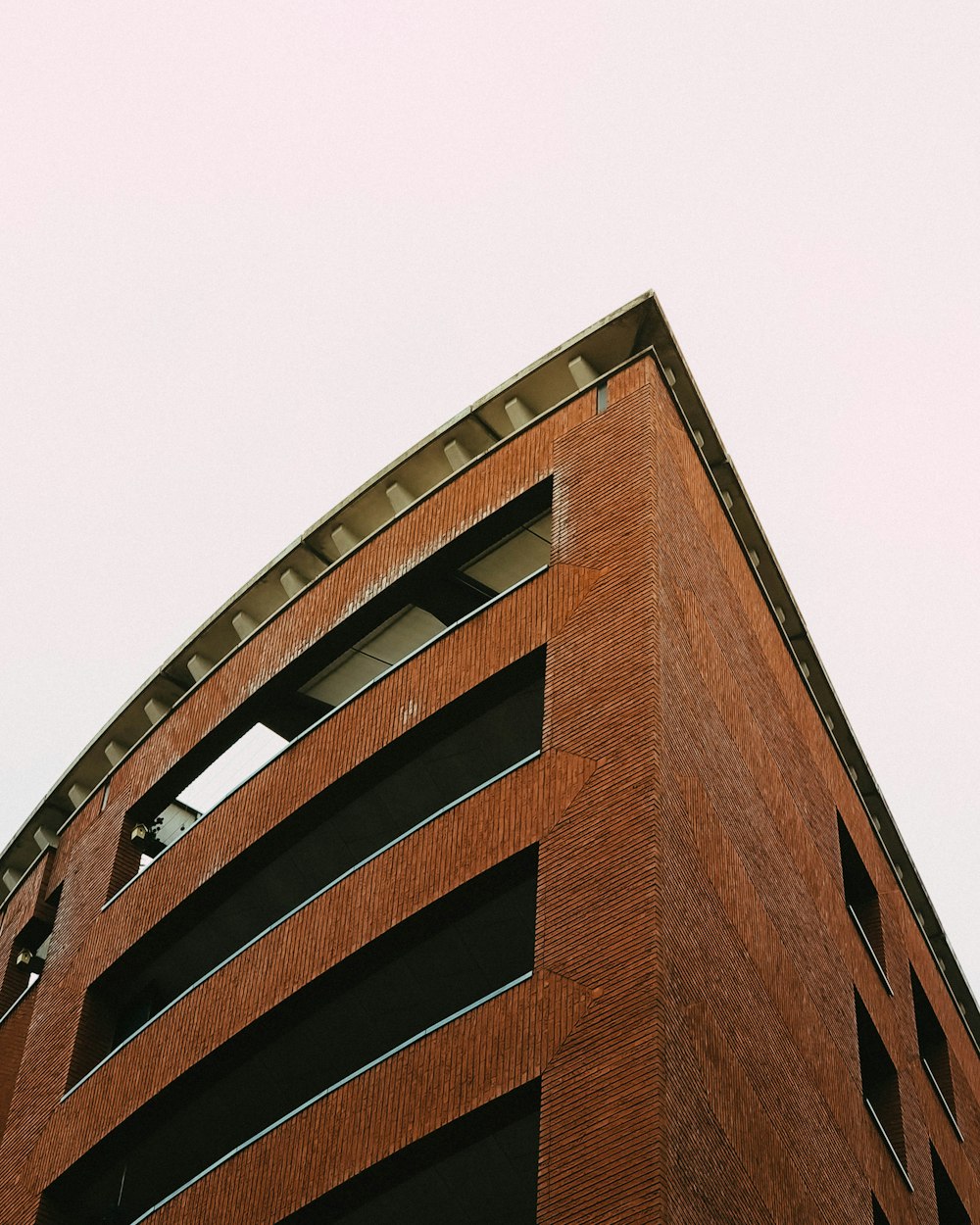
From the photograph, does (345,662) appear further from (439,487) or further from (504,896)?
(504,896)

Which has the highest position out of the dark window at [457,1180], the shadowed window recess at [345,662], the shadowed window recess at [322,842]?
the shadowed window recess at [345,662]

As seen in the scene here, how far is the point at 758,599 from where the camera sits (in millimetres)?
29359

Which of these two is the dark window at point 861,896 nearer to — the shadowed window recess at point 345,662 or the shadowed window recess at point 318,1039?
the shadowed window recess at point 345,662

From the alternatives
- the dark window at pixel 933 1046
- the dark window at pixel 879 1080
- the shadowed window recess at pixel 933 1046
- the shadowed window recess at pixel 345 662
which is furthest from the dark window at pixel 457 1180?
the dark window at pixel 933 1046

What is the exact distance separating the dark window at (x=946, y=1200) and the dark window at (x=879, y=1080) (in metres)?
2.01

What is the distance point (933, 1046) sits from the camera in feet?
115

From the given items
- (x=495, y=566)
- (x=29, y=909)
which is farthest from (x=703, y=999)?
(x=29, y=909)

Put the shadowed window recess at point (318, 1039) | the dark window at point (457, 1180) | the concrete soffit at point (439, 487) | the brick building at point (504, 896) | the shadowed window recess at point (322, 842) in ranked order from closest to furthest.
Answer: the brick building at point (504, 896)
the dark window at point (457, 1180)
the shadowed window recess at point (318, 1039)
the shadowed window recess at point (322, 842)
the concrete soffit at point (439, 487)

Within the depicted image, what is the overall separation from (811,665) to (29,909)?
15.7 metres

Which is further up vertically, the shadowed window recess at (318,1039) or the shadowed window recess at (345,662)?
the shadowed window recess at (345,662)

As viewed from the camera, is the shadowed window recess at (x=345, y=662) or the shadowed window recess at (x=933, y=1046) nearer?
the shadowed window recess at (x=345, y=662)

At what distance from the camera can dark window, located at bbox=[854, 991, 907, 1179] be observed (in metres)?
28.5

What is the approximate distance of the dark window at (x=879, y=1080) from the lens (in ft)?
93.4

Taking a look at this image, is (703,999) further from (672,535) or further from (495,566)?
(495,566)
